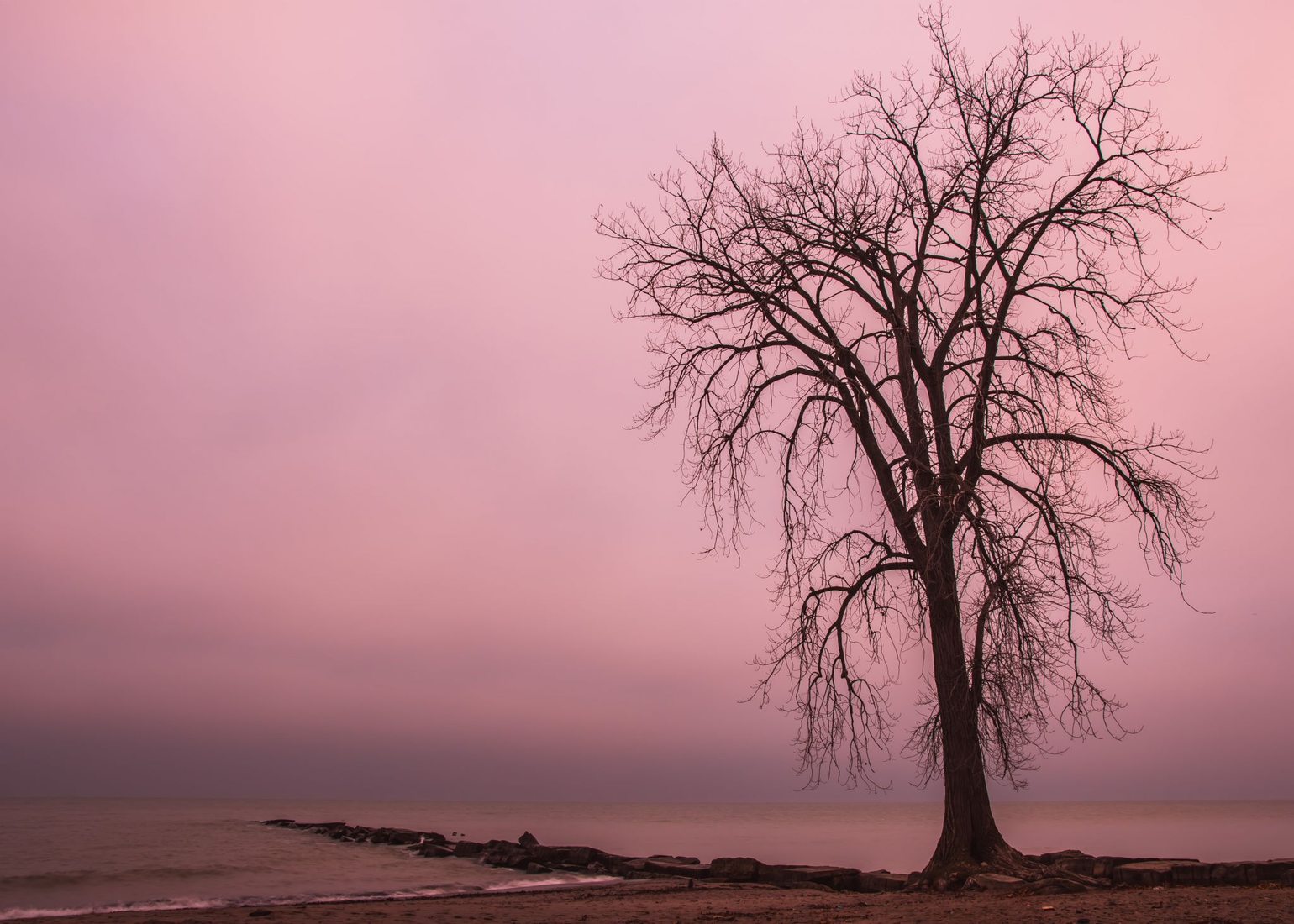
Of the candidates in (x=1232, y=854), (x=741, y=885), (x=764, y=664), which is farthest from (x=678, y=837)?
(x=764, y=664)

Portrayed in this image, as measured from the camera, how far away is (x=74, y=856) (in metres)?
Result: 30.8

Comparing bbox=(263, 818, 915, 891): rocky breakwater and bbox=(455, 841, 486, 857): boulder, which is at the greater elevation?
bbox=(263, 818, 915, 891): rocky breakwater

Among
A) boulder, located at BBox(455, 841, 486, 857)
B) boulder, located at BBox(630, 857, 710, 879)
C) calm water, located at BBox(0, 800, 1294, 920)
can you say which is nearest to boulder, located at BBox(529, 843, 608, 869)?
calm water, located at BBox(0, 800, 1294, 920)

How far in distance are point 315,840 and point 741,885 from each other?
3139cm

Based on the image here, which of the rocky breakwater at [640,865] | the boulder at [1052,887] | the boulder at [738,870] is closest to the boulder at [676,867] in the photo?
the rocky breakwater at [640,865]

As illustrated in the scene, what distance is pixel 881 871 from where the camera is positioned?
13.5m

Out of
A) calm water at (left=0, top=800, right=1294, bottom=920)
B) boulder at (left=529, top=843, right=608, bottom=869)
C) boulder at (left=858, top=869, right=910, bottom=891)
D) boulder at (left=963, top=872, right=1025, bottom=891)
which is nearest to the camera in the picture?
boulder at (left=963, top=872, right=1025, bottom=891)

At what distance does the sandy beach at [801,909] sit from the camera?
772 cm

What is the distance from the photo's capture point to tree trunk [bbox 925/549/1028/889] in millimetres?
11227

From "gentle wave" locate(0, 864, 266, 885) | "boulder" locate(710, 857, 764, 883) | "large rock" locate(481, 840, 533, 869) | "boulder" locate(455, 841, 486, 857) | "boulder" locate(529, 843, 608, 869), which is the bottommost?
"gentle wave" locate(0, 864, 266, 885)

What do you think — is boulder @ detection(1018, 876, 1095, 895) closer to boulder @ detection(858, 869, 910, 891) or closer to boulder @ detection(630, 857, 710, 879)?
boulder @ detection(858, 869, 910, 891)

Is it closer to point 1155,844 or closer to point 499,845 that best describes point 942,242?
point 499,845

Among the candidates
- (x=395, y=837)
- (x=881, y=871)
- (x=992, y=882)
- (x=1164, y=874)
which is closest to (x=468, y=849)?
(x=395, y=837)

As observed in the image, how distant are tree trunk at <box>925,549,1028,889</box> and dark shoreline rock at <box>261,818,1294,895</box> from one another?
41 centimetres
